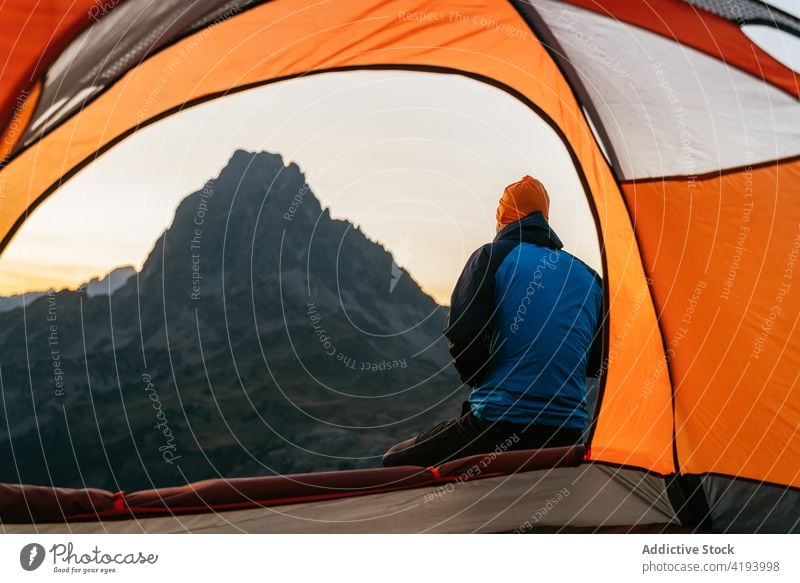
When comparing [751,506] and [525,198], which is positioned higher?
[525,198]

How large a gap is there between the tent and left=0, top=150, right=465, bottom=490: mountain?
4039mm

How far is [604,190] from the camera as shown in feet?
9.91

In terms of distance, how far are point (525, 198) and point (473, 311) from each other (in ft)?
1.54

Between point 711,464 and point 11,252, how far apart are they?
225 centimetres

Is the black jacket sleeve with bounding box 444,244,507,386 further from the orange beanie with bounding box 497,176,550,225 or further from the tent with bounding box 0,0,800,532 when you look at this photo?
the tent with bounding box 0,0,800,532

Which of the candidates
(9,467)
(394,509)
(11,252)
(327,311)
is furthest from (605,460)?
(327,311)

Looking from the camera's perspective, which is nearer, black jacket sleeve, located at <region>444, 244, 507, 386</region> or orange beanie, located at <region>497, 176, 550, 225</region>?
black jacket sleeve, located at <region>444, 244, 507, 386</region>

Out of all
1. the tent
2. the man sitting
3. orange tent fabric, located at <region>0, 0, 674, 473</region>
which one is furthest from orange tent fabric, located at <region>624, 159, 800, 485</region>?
the man sitting

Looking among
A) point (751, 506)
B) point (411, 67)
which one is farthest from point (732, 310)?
point (411, 67)

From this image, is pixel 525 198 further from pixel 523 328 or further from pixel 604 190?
pixel 604 190

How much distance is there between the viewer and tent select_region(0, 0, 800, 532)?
2012 millimetres

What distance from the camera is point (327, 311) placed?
399 inches
